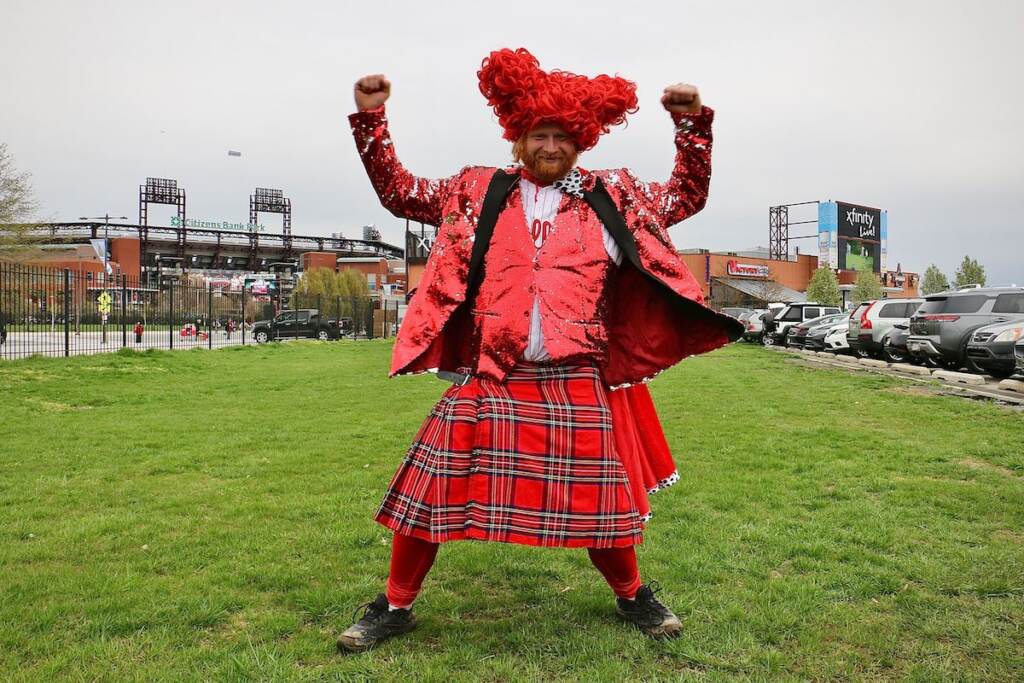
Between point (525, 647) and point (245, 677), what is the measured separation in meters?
0.96

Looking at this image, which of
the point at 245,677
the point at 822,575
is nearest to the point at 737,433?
the point at 822,575

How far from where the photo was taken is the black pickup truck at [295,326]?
1346 inches

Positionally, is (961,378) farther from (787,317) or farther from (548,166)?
(787,317)

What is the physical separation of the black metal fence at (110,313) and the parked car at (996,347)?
18.4 meters

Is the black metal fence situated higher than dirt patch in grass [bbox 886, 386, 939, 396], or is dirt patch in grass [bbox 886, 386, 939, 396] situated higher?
the black metal fence

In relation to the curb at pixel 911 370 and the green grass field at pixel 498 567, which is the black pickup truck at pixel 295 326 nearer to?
the curb at pixel 911 370

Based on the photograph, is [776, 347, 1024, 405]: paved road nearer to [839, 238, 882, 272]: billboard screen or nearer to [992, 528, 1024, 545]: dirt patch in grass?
[992, 528, 1024, 545]: dirt patch in grass

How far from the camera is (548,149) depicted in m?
2.84

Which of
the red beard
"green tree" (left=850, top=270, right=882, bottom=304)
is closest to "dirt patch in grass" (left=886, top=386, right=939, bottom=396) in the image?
the red beard

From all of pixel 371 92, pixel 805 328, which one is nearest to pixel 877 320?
pixel 805 328

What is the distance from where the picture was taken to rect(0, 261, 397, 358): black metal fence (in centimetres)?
1738

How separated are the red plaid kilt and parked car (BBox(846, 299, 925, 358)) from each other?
1847cm

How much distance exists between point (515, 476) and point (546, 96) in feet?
4.46

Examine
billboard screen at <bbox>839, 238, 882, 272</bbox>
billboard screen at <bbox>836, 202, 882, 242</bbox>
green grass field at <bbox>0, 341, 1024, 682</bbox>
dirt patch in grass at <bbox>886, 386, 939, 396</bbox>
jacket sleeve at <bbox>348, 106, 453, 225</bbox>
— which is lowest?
green grass field at <bbox>0, 341, 1024, 682</bbox>
